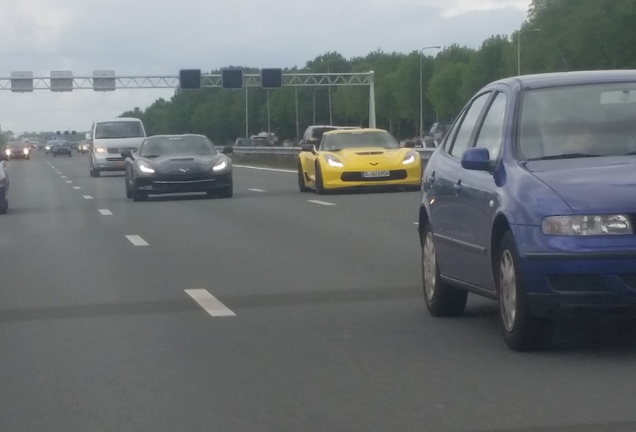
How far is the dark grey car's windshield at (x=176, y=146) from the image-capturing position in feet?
95.3

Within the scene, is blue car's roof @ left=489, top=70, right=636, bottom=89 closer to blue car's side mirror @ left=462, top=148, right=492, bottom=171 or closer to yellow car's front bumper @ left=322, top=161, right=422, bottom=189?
blue car's side mirror @ left=462, top=148, right=492, bottom=171

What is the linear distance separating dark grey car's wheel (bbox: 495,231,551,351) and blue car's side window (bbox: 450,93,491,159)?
1449 mm

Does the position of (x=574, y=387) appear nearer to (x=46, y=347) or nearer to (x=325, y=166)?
(x=46, y=347)

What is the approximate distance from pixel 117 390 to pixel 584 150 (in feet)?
9.85

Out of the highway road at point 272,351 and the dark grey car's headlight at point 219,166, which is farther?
the dark grey car's headlight at point 219,166

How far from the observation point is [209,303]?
11523mm

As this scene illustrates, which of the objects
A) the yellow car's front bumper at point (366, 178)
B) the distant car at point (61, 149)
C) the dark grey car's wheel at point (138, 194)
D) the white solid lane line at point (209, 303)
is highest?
the white solid lane line at point (209, 303)

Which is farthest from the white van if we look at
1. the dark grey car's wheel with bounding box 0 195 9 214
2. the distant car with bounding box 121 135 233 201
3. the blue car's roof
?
the blue car's roof

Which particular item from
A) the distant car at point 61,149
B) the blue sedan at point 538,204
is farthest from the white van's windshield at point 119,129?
the distant car at point 61,149

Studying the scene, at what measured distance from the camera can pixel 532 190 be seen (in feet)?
27.1

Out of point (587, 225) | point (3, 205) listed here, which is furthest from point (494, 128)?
point (3, 205)

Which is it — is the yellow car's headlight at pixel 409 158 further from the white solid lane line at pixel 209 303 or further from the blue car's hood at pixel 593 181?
the blue car's hood at pixel 593 181

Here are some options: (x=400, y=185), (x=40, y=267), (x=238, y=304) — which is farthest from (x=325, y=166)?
(x=238, y=304)

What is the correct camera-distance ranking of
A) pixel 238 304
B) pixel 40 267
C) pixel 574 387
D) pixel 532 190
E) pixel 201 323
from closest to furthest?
pixel 574 387
pixel 532 190
pixel 201 323
pixel 238 304
pixel 40 267
